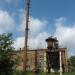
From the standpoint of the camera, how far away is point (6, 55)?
37.2m

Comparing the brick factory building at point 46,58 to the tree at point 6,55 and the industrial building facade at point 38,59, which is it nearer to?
the industrial building facade at point 38,59

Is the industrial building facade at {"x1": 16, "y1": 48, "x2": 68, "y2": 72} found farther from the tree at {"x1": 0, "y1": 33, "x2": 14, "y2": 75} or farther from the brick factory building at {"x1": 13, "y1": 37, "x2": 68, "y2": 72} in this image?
the tree at {"x1": 0, "y1": 33, "x2": 14, "y2": 75}

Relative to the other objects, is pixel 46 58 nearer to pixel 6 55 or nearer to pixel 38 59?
pixel 38 59

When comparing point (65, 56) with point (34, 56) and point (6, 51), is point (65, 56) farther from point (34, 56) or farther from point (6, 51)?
point (6, 51)

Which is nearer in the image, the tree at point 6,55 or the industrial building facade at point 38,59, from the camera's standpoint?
the tree at point 6,55

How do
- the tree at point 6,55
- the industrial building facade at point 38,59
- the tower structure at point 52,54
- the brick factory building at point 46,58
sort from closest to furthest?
1. the tree at point 6,55
2. the tower structure at point 52,54
3. the brick factory building at point 46,58
4. the industrial building facade at point 38,59

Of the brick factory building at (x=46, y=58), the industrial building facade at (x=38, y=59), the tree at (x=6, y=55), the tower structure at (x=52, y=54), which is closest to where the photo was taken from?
the tree at (x=6, y=55)

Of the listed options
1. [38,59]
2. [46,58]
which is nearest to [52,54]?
[46,58]

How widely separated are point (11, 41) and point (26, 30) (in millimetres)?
10087

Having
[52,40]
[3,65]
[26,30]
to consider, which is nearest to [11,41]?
[3,65]

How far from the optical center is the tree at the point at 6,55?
36.8m

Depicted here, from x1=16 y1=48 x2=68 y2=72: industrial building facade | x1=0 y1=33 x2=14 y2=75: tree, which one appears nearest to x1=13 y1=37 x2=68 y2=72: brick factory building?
x1=16 y1=48 x2=68 y2=72: industrial building facade

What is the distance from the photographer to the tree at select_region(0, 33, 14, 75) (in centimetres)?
3684

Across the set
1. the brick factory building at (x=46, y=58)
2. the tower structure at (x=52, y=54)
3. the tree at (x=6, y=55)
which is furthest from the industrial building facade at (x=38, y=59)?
the tree at (x=6, y=55)
